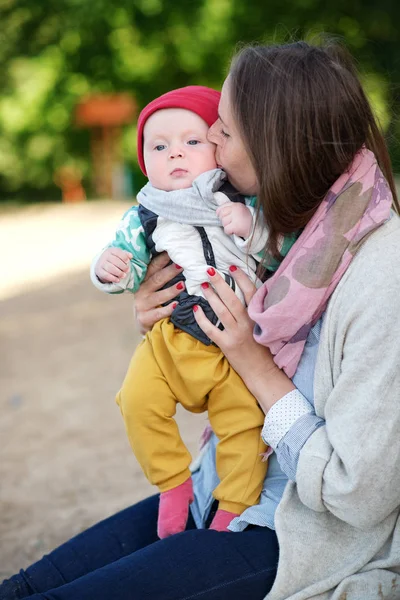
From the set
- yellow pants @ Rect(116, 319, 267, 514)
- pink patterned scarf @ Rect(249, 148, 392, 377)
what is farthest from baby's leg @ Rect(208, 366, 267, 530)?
pink patterned scarf @ Rect(249, 148, 392, 377)

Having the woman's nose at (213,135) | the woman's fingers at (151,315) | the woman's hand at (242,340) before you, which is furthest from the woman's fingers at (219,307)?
the woman's nose at (213,135)

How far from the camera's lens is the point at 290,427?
1.68 metres

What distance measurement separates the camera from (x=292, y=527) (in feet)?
5.49

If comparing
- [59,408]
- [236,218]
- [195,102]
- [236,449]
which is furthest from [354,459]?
[59,408]

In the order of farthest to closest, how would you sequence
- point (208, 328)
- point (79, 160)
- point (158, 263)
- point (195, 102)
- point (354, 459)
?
point (79, 160) < point (158, 263) < point (195, 102) < point (208, 328) < point (354, 459)

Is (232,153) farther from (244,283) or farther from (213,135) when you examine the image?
(244,283)

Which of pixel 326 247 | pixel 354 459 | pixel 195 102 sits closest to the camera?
pixel 354 459

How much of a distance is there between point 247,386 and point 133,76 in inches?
572

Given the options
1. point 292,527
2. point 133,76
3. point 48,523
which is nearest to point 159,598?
point 292,527

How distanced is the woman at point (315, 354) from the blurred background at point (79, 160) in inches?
93.0

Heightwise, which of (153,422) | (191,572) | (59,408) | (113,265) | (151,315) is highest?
(113,265)

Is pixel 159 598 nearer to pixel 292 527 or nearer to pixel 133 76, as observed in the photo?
pixel 292 527

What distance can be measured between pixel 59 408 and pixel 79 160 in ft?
34.8

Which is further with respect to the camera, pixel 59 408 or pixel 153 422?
pixel 59 408
